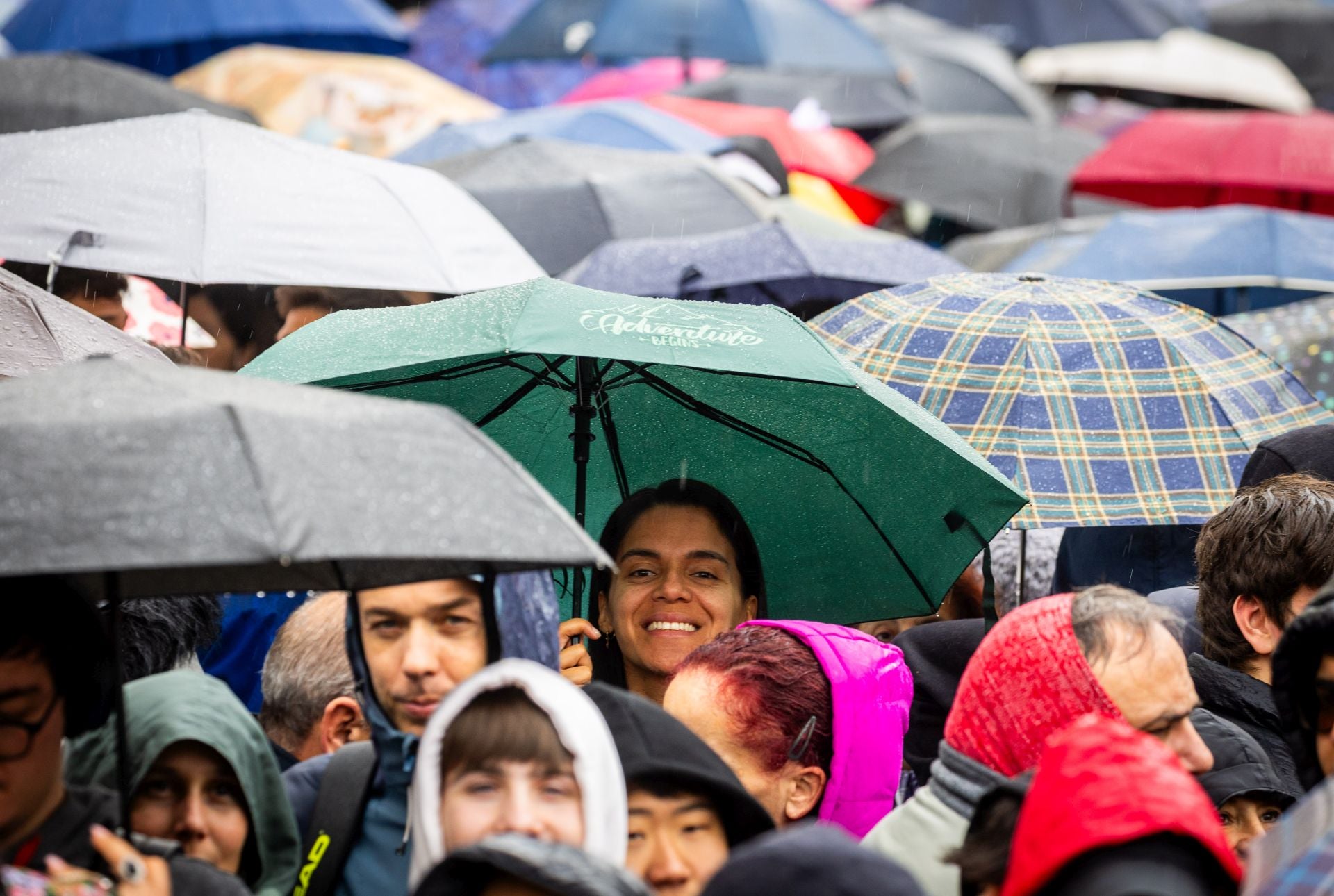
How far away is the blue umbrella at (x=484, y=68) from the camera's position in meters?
14.2

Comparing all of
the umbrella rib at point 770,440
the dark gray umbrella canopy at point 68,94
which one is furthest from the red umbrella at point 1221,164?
the umbrella rib at point 770,440

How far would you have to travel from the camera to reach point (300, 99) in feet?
34.7

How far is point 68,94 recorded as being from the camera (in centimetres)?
764

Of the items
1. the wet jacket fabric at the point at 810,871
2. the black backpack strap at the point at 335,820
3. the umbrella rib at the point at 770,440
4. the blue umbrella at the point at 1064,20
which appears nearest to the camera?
the wet jacket fabric at the point at 810,871

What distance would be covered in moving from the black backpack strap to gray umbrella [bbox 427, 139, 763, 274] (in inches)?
175

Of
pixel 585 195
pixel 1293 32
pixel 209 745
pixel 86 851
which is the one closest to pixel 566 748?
pixel 209 745

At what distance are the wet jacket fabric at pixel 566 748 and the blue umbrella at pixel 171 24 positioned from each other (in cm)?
708

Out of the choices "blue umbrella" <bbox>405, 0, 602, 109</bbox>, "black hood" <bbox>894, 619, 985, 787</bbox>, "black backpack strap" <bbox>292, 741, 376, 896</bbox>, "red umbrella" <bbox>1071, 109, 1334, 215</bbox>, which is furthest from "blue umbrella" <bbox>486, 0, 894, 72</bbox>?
"black backpack strap" <bbox>292, 741, 376, 896</bbox>

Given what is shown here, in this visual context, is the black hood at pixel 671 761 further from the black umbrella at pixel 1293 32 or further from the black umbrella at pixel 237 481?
the black umbrella at pixel 1293 32

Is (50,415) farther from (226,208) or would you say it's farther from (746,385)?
(226,208)

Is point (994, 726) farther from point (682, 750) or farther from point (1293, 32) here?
point (1293, 32)

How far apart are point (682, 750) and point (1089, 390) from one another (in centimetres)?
223

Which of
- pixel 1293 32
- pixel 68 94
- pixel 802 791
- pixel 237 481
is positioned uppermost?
pixel 1293 32

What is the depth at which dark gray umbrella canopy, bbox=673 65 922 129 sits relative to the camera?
12.0 meters
